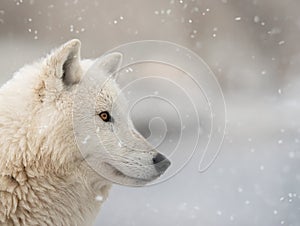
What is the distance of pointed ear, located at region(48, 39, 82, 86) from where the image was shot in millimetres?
2381

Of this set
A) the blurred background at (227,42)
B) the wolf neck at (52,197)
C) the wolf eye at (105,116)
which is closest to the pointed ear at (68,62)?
the wolf eye at (105,116)

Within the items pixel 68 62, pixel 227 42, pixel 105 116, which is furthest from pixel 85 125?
pixel 227 42

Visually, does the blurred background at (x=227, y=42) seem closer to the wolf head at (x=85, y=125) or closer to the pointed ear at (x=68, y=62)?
the wolf head at (x=85, y=125)

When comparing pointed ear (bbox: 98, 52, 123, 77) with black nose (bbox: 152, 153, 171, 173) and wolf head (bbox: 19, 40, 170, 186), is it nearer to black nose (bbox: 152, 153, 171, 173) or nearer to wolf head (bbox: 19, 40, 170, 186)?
wolf head (bbox: 19, 40, 170, 186)

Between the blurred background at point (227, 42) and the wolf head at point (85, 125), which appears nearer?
the wolf head at point (85, 125)

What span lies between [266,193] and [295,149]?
5.43ft

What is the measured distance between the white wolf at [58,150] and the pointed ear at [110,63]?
0.12m

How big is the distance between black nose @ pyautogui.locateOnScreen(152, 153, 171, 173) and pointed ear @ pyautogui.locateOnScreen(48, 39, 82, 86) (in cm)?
51

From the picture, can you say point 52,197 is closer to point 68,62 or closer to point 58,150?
point 58,150

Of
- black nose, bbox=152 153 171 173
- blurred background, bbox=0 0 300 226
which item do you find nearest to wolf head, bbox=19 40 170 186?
black nose, bbox=152 153 171 173

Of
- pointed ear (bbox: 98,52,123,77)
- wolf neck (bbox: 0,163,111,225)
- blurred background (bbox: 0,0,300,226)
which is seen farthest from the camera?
blurred background (bbox: 0,0,300,226)

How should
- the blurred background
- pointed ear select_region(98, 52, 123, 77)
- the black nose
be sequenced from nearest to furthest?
1. the black nose
2. pointed ear select_region(98, 52, 123, 77)
3. the blurred background

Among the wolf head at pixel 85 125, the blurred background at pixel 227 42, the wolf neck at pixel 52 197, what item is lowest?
the wolf neck at pixel 52 197

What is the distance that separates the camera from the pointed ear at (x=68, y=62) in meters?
2.38
